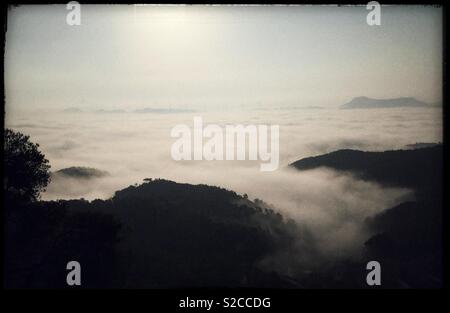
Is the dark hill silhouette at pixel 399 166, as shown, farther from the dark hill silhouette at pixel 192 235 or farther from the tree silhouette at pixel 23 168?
the tree silhouette at pixel 23 168

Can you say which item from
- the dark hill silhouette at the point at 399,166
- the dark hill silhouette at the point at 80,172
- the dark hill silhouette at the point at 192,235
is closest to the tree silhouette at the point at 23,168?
the dark hill silhouette at the point at 80,172

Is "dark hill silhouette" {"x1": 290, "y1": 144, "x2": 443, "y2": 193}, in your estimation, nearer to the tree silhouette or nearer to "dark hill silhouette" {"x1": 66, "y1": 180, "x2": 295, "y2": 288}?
"dark hill silhouette" {"x1": 66, "y1": 180, "x2": 295, "y2": 288}

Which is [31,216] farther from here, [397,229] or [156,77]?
[397,229]

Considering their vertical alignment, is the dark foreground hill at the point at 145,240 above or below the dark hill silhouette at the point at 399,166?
below

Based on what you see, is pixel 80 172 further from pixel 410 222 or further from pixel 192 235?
pixel 410 222

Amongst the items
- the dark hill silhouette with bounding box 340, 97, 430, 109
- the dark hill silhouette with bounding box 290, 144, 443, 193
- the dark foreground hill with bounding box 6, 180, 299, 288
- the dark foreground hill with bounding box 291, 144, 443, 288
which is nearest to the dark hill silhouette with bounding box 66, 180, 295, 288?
the dark foreground hill with bounding box 6, 180, 299, 288

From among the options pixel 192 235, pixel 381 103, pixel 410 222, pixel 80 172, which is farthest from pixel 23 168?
pixel 410 222
